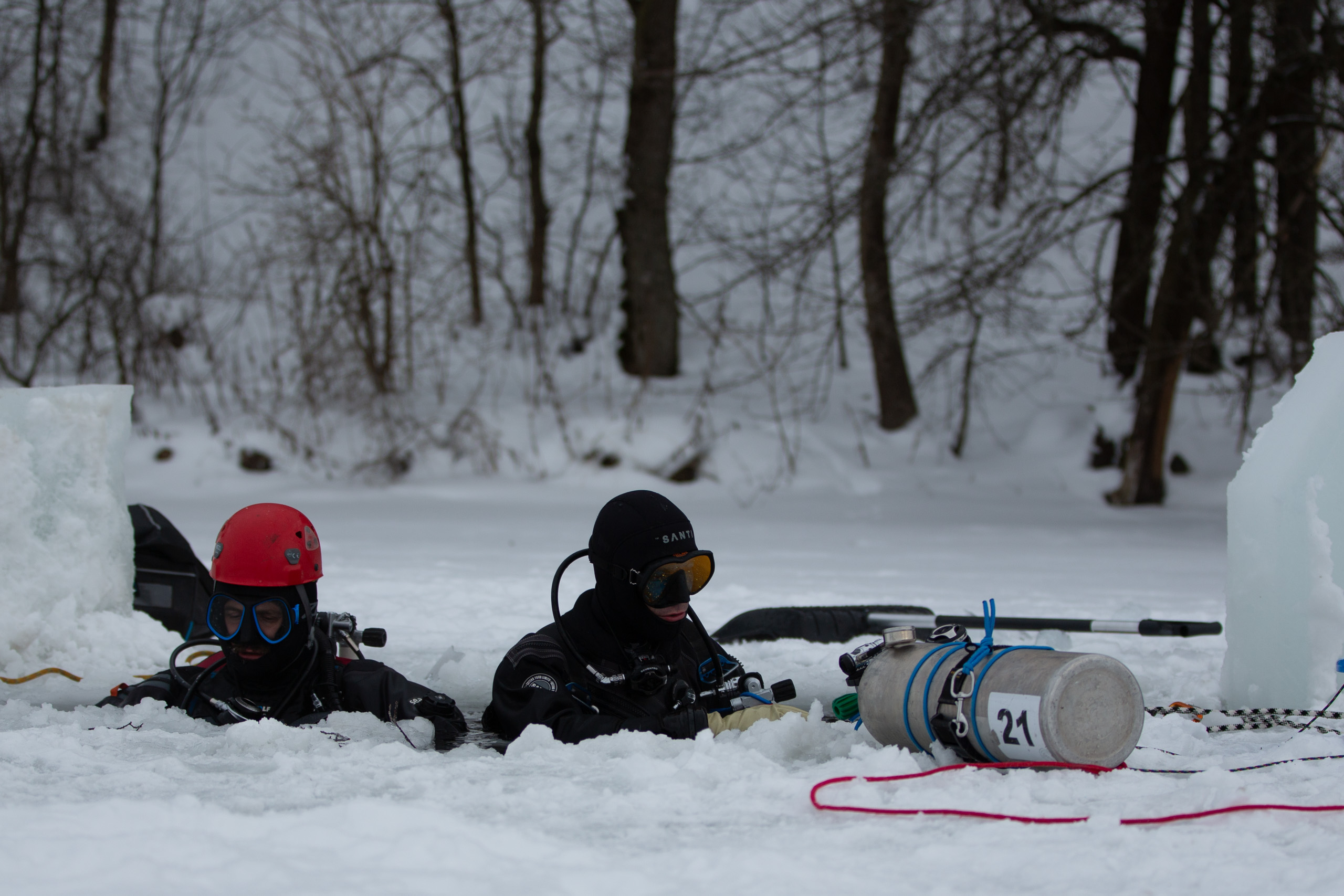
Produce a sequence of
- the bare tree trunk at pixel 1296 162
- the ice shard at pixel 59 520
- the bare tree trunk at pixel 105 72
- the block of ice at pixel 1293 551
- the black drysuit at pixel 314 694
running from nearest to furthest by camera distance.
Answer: the black drysuit at pixel 314 694
the block of ice at pixel 1293 551
the ice shard at pixel 59 520
the bare tree trunk at pixel 1296 162
the bare tree trunk at pixel 105 72

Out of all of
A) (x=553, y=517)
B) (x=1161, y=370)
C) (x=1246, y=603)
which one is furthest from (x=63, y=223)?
(x=1246, y=603)

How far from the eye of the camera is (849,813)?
226 centimetres

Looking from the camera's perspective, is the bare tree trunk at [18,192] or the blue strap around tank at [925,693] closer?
the blue strap around tank at [925,693]

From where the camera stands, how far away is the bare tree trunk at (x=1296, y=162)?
26.7 feet

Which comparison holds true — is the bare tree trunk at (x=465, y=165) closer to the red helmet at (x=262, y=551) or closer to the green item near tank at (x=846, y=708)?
the red helmet at (x=262, y=551)

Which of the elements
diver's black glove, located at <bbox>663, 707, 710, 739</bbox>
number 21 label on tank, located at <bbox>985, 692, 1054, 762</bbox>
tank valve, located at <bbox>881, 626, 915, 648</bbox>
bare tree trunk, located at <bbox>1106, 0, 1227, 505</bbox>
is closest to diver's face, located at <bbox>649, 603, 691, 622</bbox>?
diver's black glove, located at <bbox>663, 707, 710, 739</bbox>

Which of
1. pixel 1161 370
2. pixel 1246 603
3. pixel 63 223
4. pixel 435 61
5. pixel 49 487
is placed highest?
pixel 435 61

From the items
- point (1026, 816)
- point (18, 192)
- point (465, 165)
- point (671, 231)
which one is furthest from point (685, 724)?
Result: point (18, 192)

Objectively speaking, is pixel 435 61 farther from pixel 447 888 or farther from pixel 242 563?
pixel 447 888

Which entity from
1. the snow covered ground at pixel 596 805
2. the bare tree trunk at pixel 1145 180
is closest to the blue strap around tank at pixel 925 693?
the snow covered ground at pixel 596 805

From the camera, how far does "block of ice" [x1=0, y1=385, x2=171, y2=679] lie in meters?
3.94

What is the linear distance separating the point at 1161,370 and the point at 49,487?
8.73 metres

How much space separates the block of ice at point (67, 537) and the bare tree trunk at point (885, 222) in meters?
6.16

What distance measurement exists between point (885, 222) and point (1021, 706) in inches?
364
